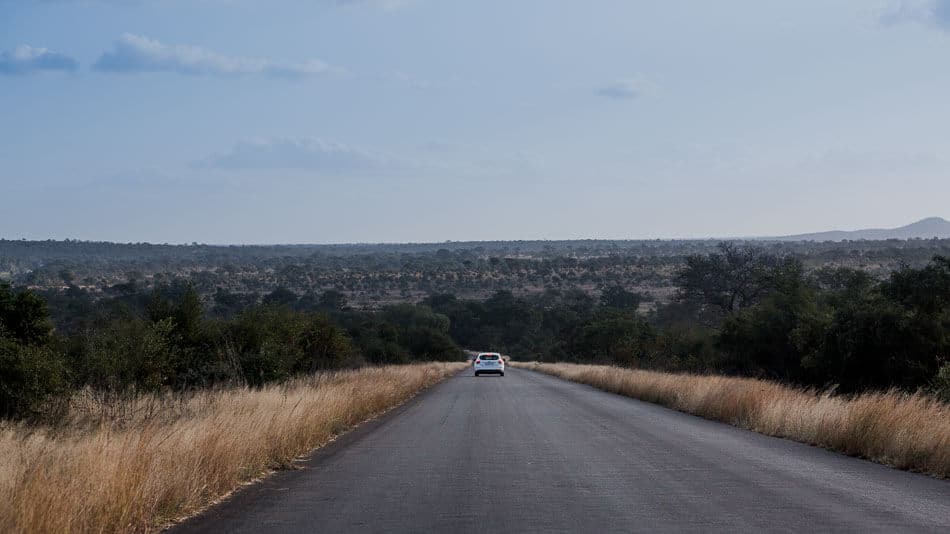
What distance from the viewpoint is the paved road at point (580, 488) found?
9.73 m

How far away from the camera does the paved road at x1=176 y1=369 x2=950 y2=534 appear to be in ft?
31.9

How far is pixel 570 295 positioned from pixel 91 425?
12626 centimetres

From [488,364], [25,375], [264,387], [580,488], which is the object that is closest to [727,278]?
[488,364]

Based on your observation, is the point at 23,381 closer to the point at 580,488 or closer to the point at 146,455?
the point at 146,455

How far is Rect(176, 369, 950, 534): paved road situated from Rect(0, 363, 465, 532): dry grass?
1.56 feet

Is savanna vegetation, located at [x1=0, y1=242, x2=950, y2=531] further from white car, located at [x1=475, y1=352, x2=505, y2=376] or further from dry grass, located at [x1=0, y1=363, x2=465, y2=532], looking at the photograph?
white car, located at [x1=475, y1=352, x2=505, y2=376]

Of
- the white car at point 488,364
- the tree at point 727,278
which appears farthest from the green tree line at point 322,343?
the white car at point 488,364

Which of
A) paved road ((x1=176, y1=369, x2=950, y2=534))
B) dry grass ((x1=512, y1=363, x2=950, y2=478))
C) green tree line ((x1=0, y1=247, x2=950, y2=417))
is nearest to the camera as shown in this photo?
paved road ((x1=176, y1=369, x2=950, y2=534))

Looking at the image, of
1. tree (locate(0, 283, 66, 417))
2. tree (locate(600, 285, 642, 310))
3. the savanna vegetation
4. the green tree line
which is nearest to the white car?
the savanna vegetation

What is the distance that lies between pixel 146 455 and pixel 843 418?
1213cm

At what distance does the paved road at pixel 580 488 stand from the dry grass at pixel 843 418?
0.53m

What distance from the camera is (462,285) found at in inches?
6339

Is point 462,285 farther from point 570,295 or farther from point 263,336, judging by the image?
point 263,336

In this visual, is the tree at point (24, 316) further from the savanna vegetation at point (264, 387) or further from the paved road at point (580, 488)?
the paved road at point (580, 488)
